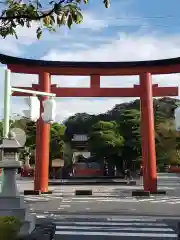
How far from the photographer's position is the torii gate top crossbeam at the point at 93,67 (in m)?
19.1

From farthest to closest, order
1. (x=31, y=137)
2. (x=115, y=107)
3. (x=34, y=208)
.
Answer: (x=115, y=107) → (x=31, y=137) → (x=34, y=208)

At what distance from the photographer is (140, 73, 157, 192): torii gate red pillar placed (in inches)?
737

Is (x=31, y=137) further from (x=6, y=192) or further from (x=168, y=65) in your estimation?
(x=6, y=192)

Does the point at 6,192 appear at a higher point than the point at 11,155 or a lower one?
lower

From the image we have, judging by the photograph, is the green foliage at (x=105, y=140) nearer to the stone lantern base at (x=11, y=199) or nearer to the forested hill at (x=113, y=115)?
the forested hill at (x=113, y=115)

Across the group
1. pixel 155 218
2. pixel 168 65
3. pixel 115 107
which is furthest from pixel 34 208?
pixel 115 107

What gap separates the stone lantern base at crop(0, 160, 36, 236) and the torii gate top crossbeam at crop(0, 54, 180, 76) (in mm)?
11371

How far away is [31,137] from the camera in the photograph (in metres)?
40.9

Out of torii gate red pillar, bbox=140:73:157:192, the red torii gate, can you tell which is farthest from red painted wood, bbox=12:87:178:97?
torii gate red pillar, bbox=140:73:157:192

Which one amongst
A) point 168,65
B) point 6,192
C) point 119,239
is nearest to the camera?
point 6,192

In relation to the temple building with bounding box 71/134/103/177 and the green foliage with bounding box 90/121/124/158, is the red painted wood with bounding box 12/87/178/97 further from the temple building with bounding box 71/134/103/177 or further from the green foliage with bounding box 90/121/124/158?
the temple building with bounding box 71/134/103/177

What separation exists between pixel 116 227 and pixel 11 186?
380 centimetres

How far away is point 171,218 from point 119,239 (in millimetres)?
4215

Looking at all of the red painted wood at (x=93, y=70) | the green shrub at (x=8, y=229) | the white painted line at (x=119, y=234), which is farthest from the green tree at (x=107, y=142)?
the green shrub at (x=8, y=229)
